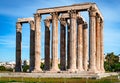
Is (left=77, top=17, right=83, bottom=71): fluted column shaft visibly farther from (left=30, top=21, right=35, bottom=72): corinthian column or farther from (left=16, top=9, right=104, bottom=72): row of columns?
(left=30, top=21, right=35, bottom=72): corinthian column

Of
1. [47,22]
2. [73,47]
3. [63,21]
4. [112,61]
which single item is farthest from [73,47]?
[112,61]

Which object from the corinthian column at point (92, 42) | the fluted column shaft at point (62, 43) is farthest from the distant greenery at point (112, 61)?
the corinthian column at point (92, 42)

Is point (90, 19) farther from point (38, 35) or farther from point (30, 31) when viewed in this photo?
point (30, 31)

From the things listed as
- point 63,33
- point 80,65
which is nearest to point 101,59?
point 80,65

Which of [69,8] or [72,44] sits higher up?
[69,8]

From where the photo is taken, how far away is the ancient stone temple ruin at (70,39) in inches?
3127

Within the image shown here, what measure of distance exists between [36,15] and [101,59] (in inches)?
925

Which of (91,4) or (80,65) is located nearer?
(91,4)

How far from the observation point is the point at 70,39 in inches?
3169

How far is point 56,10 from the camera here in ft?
282

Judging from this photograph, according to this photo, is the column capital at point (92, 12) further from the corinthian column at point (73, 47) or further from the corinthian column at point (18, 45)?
the corinthian column at point (18, 45)

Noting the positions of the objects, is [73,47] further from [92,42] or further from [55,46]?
[55,46]

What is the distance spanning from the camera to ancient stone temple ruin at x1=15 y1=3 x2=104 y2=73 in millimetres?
79438

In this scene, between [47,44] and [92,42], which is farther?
[47,44]
